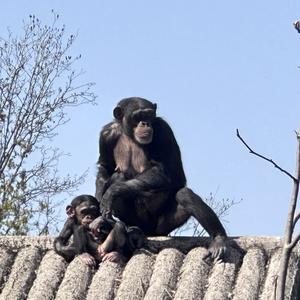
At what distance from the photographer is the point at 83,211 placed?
30.1 feet

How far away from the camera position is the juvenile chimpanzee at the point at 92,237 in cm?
891

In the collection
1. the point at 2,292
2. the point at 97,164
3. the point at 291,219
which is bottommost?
the point at 291,219

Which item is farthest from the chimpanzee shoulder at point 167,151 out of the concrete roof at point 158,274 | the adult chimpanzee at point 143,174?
the concrete roof at point 158,274

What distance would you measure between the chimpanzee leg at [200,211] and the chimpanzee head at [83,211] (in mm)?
695

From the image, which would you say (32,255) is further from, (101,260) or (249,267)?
(249,267)

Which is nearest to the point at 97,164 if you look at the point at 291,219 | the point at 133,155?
the point at 133,155

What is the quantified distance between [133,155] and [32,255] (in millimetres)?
1407

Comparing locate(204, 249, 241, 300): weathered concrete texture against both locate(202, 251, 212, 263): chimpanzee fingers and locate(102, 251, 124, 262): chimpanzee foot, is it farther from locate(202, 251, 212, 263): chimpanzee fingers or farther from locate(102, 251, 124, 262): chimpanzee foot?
locate(102, 251, 124, 262): chimpanzee foot

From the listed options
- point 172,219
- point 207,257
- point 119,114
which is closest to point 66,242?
point 172,219

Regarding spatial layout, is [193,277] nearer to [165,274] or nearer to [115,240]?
[165,274]

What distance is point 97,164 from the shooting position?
1022 cm

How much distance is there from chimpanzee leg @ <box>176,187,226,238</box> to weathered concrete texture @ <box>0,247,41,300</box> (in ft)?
3.92

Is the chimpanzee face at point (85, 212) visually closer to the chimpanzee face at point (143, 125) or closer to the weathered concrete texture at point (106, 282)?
the weathered concrete texture at point (106, 282)

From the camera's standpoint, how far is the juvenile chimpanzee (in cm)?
891
